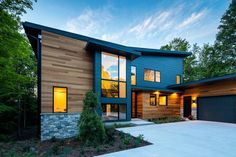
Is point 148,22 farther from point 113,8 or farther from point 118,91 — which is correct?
point 118,91

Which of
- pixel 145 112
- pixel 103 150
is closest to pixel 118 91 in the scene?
pixel 145 112

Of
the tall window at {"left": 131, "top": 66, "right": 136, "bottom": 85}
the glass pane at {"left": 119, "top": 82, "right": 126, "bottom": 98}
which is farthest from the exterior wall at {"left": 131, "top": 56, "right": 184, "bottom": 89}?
the glass pane at {"left": 119, "top": 82, "right": 126, "bottom": 98}

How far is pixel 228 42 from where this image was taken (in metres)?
18.8

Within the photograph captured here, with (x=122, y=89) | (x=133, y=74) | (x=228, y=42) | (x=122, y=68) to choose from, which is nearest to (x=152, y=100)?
(x=133, y=74)

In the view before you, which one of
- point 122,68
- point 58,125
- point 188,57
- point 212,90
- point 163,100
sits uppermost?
point 188,57

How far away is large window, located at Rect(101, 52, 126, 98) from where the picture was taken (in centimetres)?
994

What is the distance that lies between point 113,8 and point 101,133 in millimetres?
10654

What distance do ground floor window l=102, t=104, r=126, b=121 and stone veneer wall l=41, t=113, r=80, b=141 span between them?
191 cm

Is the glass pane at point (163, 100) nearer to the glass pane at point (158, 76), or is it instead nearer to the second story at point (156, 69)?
the second story at point (156, 69)

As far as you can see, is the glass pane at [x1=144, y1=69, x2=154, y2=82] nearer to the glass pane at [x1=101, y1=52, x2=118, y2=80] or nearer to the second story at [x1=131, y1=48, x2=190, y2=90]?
the second story at [x1=131, y1=48, x2=190, y2=90]

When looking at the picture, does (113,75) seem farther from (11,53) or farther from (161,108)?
(161,108)

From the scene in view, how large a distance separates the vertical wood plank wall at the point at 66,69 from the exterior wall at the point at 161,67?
534cm

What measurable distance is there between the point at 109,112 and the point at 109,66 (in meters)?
2.88

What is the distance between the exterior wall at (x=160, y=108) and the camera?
13008 millimetres
